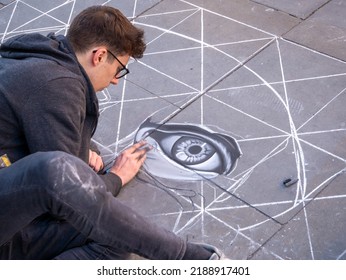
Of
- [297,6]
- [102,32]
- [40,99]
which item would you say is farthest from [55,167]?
[297,6]

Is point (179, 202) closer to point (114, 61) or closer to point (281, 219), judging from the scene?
point (281, 219)

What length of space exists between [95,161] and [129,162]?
0.19m

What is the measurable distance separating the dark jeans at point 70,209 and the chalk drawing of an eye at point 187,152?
3.12ft

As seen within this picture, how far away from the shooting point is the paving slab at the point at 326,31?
15.0ft

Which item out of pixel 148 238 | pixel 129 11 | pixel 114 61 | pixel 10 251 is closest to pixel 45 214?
pixel 10 251

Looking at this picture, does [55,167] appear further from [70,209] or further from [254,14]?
[254,14]

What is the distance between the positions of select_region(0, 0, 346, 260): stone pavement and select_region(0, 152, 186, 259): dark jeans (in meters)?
0.63

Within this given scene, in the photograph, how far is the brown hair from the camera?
3076 mm

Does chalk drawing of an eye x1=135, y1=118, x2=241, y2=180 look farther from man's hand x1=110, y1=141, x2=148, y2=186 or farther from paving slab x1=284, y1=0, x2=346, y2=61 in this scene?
paving slab x1=284, y1=0, x2=346, y2=61

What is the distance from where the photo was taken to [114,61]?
3.13 metres

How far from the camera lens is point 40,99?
2.77 m

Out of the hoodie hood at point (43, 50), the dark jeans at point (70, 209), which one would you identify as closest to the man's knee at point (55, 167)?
the dark jeans at point (70, 209)

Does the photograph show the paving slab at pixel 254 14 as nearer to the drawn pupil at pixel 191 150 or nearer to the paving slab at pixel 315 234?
the drawn pupil at pixel 191 150

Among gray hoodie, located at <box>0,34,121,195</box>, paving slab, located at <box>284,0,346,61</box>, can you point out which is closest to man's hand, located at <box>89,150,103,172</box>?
gray hoodie, located at <box>0,34,121,195</box>
